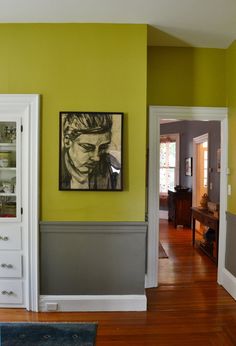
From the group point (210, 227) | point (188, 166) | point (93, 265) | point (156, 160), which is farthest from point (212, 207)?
point (93, 265)

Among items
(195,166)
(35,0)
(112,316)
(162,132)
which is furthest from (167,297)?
(162,132)

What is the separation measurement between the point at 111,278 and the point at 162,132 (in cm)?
585

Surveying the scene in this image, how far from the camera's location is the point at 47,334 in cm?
231

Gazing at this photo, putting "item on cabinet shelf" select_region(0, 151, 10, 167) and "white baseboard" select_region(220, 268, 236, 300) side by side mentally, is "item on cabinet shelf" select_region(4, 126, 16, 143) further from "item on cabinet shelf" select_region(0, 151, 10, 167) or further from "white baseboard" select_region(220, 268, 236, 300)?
"white baseboard" select_region(220, 268, 236, 300)

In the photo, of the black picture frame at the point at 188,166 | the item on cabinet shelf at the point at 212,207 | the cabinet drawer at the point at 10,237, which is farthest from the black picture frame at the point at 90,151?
the black picture frame at the point at 188,166

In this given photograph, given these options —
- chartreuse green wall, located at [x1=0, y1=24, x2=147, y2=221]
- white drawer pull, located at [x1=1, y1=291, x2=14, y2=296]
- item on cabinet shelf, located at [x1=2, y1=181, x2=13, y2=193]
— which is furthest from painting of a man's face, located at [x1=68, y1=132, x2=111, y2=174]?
white drawer pull, located at [x1=1, y1=291, x2=14, y2=296]

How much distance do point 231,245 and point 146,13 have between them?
2.63 m

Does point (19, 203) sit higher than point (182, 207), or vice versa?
point (19, 203)

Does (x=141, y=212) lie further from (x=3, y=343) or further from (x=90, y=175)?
(x=3, y=343)

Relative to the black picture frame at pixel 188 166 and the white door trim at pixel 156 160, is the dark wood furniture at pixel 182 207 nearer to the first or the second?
the black picture frame at pixel 188 166

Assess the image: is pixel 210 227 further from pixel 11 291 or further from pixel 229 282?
pixel 11 291

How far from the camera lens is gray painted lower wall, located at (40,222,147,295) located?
106 inches

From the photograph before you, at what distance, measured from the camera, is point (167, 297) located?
3.01m

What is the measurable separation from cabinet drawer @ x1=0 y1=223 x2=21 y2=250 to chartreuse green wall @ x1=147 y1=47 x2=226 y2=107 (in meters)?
2.03
